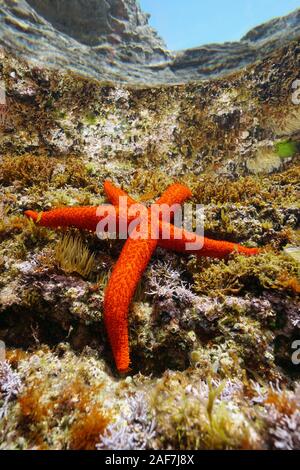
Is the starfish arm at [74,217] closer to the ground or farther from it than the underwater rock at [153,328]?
farther from it

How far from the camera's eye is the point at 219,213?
5133 millimetres

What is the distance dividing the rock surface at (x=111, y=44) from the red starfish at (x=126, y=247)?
27.1 feet

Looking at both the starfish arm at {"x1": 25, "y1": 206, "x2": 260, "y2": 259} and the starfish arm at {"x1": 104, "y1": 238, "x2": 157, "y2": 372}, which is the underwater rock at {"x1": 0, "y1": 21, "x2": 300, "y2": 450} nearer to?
the starfish arm at {"x1": 25, "y1": 206, "x2": 260, "y2": 259}

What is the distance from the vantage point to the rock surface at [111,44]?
10.4m

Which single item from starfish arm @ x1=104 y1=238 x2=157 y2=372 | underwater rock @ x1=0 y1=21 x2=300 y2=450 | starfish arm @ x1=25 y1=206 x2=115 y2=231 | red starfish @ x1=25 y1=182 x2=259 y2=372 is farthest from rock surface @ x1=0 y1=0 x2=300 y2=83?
starfish arm @ x1=104 y1=238 x2=157 y2=372

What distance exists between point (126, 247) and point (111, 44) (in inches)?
502

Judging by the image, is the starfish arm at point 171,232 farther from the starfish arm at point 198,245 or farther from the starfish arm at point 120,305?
the starfish arm at point 120,305

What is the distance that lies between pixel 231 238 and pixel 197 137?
602cm

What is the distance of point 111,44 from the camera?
1289cm

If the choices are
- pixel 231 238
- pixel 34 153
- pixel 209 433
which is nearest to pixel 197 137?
pixel 34 153

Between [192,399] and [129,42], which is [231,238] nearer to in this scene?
[192,399]

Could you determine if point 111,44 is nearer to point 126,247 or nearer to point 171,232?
point 171,232

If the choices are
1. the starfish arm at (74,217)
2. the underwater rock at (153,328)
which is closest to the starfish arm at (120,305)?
the underwater rock at (153,328)

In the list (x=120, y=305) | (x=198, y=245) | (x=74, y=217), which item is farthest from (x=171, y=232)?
(x=74, y=217)
